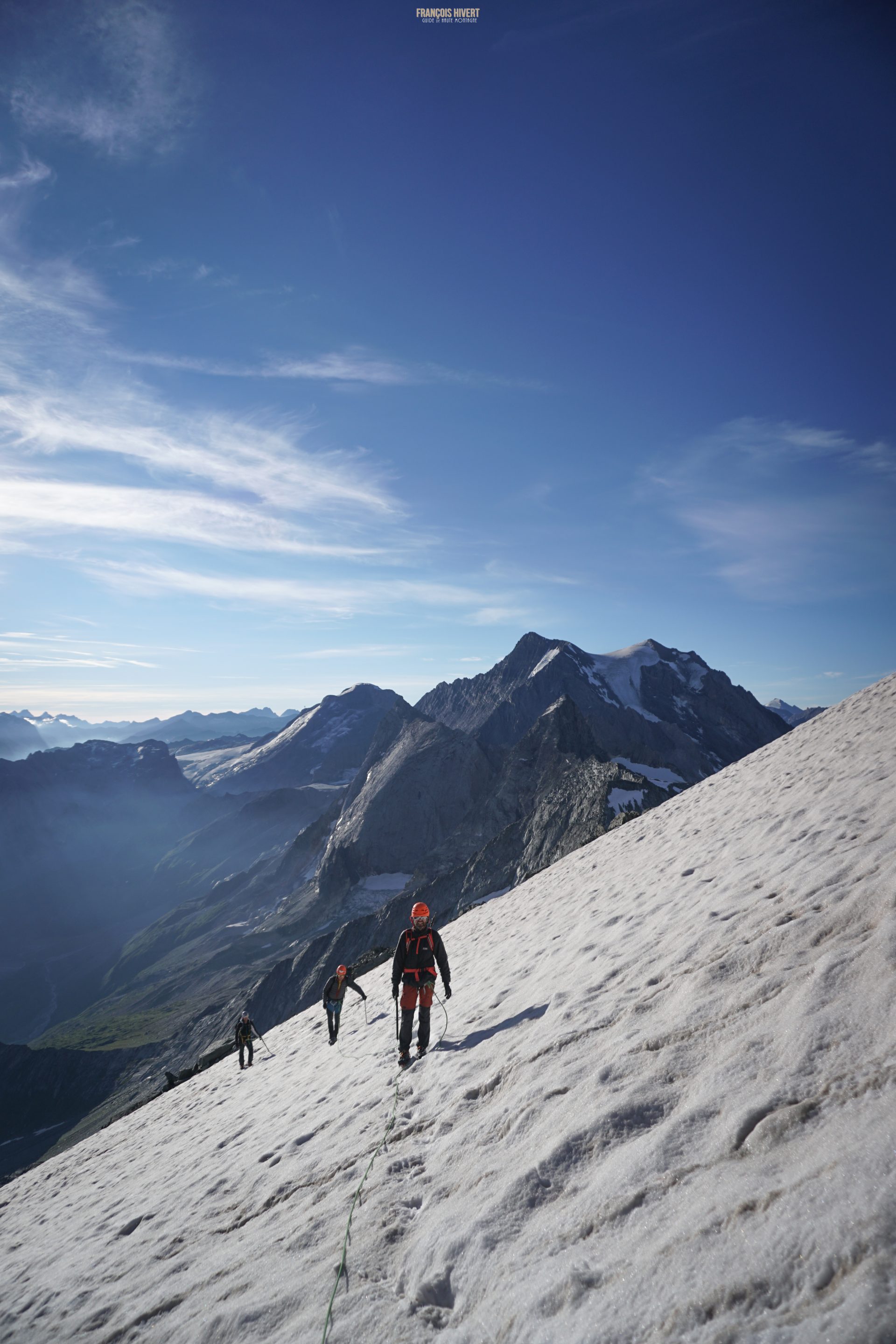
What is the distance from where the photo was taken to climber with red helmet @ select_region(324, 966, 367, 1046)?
12023 millimetres

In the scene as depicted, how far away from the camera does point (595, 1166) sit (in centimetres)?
367

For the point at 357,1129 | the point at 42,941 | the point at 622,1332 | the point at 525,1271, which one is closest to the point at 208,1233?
the point at 357,1129

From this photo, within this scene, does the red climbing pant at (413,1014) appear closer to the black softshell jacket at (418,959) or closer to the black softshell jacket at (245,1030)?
the black softshell jacket at (418,959)

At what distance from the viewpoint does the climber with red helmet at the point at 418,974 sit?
7844 mm

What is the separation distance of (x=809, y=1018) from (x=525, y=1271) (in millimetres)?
2379

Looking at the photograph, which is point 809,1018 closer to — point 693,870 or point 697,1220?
point 697,1220

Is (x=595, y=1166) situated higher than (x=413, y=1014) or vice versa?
(x=595, y=1166)

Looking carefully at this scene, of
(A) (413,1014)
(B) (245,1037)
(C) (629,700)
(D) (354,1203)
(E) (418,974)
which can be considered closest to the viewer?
(D) (354,1203)

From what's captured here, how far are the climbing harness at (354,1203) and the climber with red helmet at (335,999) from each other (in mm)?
5686

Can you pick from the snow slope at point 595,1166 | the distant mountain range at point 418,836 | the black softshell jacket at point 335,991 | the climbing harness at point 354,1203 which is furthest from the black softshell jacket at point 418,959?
the distant mountain range at point 418,836

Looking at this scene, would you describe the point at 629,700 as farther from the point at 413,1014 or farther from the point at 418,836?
the point at 413,1014

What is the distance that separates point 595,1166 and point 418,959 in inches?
194

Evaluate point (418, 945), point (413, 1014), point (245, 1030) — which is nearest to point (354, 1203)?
point (413, 1014)

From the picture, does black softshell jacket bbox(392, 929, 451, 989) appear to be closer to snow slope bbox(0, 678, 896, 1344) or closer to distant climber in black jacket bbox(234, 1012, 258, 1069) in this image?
snow slope bbox(0, 678, 896, 1344)
